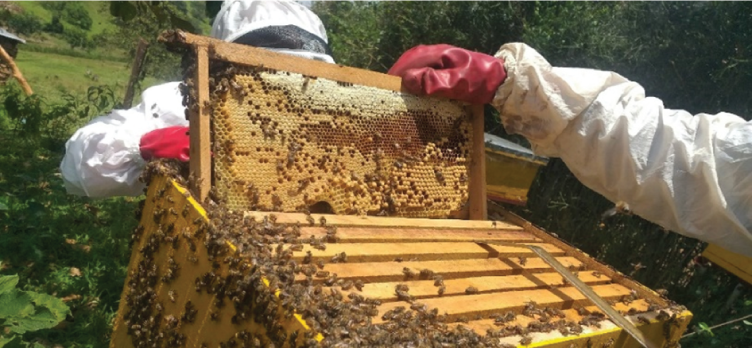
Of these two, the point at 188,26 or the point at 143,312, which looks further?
the point at 188,26

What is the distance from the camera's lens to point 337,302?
162cm

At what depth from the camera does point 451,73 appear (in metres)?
2.85

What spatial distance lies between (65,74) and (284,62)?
59.7ft

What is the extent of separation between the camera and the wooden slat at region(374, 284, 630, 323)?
1.88 metres

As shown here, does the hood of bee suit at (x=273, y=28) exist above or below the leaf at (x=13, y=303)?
above

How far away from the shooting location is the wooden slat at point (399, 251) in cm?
199

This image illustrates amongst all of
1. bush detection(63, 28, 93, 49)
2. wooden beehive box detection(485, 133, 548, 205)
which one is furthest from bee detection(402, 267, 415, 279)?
bush detection(63, 28, 93, 49)

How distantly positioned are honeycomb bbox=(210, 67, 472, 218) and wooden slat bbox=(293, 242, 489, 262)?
38 cm

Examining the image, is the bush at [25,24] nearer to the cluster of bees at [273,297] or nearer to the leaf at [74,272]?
the leaf at [74,272]

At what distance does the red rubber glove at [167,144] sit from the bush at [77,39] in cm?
2878

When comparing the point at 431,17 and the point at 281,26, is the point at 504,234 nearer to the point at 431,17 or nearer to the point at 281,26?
the point at 281,26

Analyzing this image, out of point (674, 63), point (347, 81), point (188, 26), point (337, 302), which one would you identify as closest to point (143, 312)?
point (337, 302)

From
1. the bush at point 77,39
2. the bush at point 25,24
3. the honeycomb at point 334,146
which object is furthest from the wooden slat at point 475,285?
the bush at point 77,39

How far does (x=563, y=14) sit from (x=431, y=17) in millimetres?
1793
